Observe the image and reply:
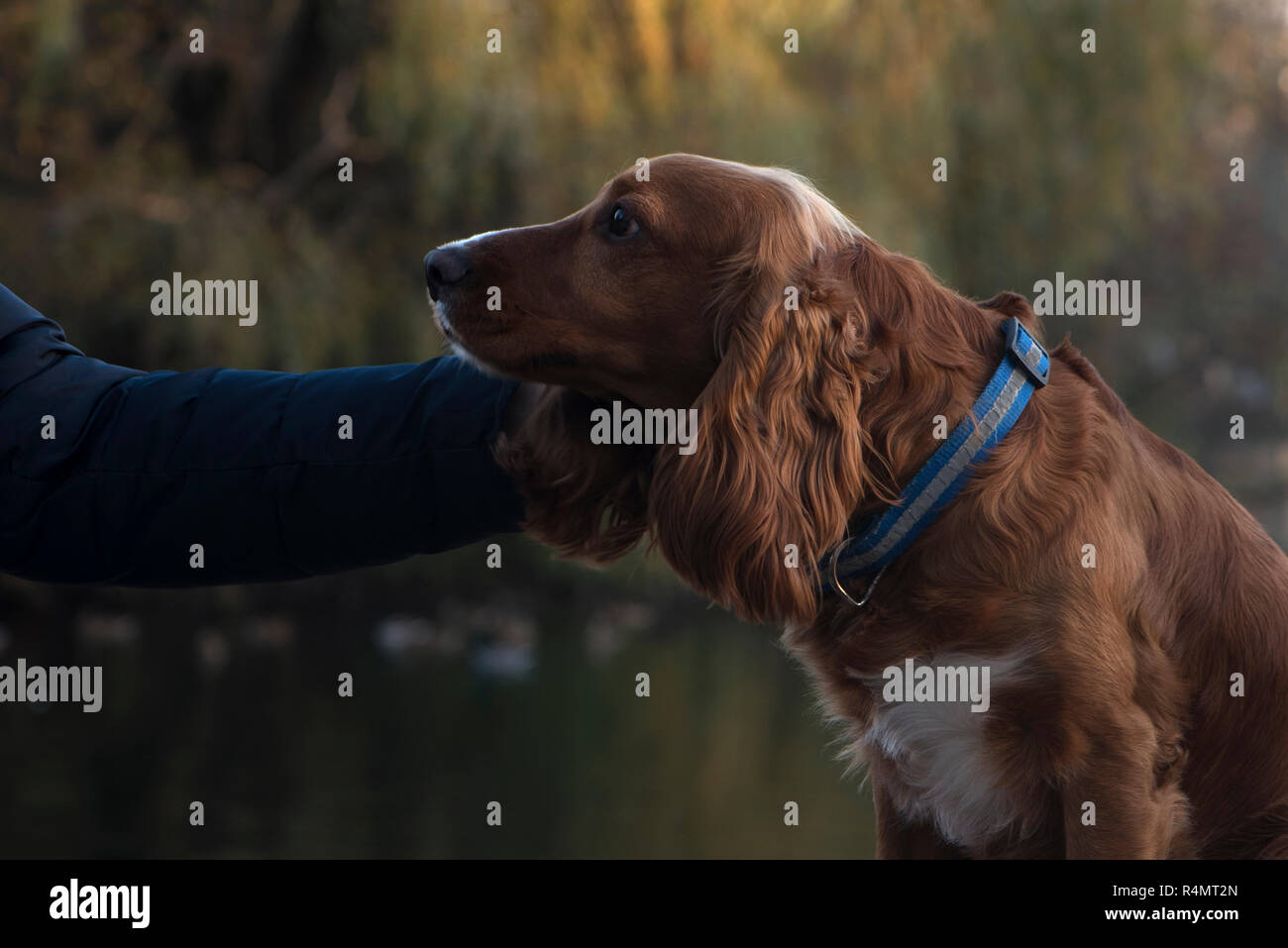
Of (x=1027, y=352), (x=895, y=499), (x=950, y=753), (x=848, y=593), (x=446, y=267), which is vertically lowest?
(x=950, y=753)

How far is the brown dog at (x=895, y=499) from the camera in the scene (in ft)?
7.91

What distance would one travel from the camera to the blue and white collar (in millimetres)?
2447

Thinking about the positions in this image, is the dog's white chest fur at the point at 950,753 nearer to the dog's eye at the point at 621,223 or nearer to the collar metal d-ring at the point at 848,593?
the collar metal d-ring at the point at 848,593

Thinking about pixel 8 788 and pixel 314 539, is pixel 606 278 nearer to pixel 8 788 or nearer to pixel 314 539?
pixel 314 539

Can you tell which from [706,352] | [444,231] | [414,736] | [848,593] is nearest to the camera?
[848,593]

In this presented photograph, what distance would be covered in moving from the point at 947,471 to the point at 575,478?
2.28 feet

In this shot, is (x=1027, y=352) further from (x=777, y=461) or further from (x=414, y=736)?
(x=414, y=736)

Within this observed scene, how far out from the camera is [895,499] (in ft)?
8.08

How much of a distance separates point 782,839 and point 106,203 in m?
4.90

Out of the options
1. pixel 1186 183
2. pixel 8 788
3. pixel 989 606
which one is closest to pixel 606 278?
pixel 989 606

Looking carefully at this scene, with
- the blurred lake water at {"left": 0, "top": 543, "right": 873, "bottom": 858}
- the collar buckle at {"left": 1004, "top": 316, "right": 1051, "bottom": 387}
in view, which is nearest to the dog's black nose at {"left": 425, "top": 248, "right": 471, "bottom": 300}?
the collar buckle at {"left": 1004, "top": 316, "right": 1051, "bottom": 387}

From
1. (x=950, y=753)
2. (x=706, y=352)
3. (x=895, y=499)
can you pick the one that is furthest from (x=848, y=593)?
(x=706, y=352)

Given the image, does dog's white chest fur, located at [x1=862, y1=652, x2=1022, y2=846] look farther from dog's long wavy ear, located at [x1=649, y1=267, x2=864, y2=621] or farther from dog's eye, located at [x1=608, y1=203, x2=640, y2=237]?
dog's eye, located at [x1=608, y1=203, x2=640, y2=237]

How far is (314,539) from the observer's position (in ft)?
8.64
